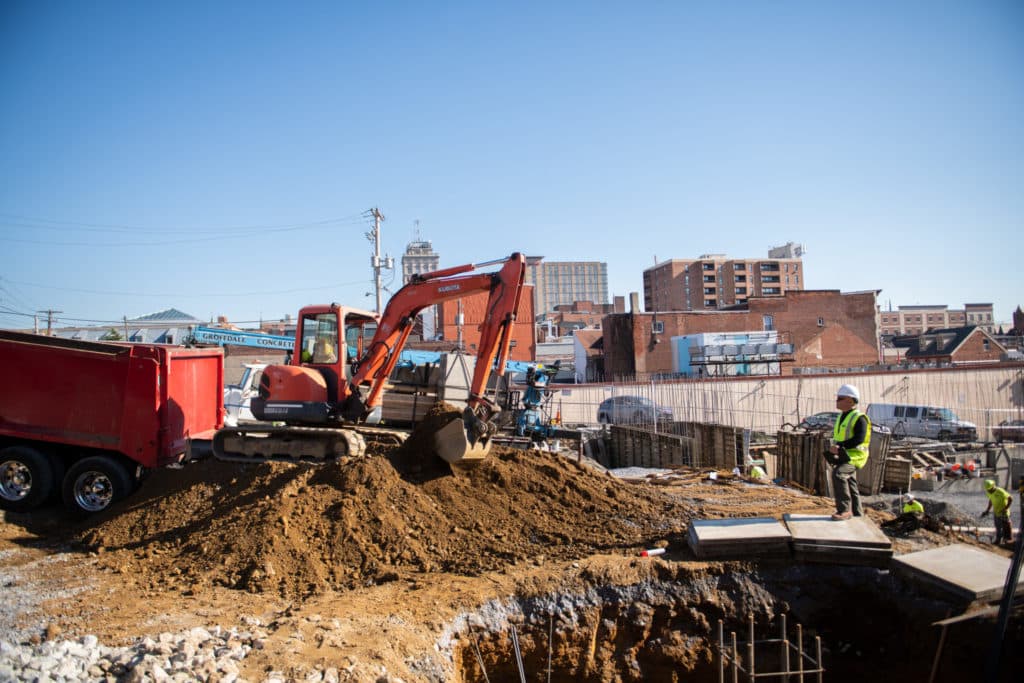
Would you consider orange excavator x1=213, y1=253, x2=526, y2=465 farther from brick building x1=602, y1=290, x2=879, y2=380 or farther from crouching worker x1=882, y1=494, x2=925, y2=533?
brick building x1=602, y1=290, x2=879, y2=380

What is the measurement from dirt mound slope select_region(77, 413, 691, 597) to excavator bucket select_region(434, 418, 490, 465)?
9.4 inches

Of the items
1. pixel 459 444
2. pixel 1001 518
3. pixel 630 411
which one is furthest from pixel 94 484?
pixel 630 411

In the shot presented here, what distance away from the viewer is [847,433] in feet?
25.7

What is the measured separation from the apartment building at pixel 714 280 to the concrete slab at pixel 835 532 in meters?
85.2

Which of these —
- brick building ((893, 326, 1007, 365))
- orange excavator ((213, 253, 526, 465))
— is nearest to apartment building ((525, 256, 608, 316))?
brick building ((893, 326, 1007, 365))

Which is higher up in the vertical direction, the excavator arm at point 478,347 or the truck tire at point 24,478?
the excavator arm at point 478,347

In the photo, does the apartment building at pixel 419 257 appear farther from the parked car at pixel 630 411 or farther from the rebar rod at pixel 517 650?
the rebar rod at pixel 517 650

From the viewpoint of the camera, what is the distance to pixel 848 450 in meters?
7.84

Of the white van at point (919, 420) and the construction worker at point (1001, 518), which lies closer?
the construction worker at point (1001, 518)

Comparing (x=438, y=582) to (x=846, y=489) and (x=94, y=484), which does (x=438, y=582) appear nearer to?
(x=846, y=489)

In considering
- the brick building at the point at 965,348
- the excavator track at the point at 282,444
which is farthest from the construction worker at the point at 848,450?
the brick building at the point at 965,348

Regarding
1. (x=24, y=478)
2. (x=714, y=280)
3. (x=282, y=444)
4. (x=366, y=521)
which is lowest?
(x=366, y=521)

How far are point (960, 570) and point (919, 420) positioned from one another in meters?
20.3

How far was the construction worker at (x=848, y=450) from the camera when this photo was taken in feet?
25.4
